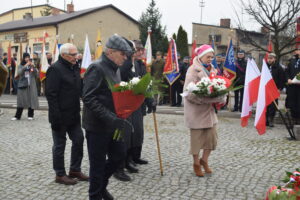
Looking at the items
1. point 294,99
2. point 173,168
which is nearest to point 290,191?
point 173,168

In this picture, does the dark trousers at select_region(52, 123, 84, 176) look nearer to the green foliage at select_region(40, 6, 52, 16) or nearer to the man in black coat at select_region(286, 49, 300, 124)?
the man in black coat at select_region(286, 49, 300, 124)

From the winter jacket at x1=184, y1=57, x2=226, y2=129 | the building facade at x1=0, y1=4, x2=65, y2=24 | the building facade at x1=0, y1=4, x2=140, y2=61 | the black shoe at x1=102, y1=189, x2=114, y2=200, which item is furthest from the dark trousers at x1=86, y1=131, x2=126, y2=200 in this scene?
the building facade at x1=0, y1=4, x2=65, y2=24

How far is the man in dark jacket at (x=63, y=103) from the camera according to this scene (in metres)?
4.91

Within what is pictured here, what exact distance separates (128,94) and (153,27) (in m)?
33.4

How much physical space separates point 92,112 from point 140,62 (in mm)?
2381

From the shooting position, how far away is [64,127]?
504 centimetres

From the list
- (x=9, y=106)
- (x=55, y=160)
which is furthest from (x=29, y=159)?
(x=9, y=106)

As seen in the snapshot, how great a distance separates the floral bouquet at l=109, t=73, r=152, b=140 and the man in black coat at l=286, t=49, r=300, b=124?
7.32 meters

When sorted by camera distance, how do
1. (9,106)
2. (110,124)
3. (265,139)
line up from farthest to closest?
1. (9,106)
2. (265,139)
3. (110,124)

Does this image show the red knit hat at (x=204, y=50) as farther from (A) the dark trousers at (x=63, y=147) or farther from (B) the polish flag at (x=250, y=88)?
(B) the polish flag at (x=250, y=88)

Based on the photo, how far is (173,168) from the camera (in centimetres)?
589

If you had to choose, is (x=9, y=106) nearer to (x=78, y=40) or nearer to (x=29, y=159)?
(x=29, y=159)

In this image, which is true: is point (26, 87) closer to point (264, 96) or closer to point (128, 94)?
point (264, 96)

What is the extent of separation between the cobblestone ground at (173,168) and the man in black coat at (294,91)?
94 cm
